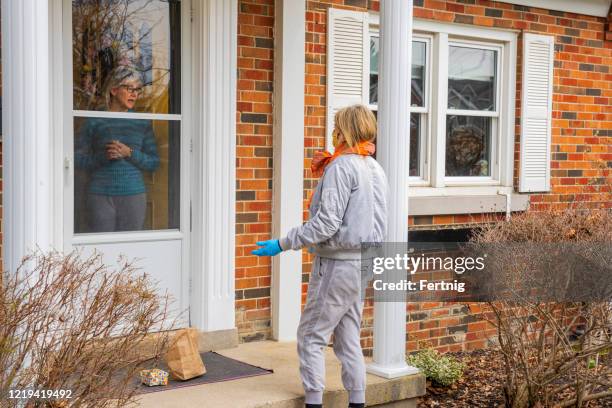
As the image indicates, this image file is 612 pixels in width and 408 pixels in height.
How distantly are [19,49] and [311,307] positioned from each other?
217 cm

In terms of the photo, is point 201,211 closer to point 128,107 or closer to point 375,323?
point 128,107

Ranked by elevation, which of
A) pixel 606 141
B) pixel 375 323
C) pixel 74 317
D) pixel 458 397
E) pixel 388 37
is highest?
pixel 388 37

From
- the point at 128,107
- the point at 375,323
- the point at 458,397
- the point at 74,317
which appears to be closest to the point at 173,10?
the point at 128,107

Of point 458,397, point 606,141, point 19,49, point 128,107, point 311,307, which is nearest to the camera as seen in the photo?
point 19,49

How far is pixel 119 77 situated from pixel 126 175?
2.28 feet

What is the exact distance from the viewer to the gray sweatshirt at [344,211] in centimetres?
506

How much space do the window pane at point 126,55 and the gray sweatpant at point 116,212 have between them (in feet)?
2.08

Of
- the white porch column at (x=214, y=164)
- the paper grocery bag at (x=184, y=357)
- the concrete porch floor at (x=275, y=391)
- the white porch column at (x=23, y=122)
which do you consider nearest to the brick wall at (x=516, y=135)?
the white porch column at (x=214, y=164)

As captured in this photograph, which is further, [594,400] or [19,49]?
[594,400]

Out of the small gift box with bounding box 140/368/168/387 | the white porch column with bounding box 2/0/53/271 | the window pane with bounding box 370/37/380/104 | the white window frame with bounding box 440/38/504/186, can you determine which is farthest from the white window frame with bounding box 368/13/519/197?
the white porch column with bounding box 2/0/53/271

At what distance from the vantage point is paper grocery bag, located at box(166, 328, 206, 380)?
5.70 metres

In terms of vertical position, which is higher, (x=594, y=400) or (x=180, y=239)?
(x=180, y=239)

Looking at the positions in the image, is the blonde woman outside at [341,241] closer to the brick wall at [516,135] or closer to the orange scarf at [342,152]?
the orange scarf at [342,152]

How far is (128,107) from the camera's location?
6.40 m
